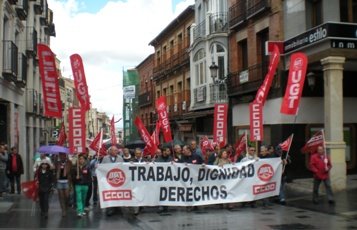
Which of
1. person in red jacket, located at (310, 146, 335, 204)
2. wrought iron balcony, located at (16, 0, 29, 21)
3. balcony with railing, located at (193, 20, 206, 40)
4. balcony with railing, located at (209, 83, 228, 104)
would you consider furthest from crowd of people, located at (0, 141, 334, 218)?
balcony with railing, located at (193, 20, 206, 40)

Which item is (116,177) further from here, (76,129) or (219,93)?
(219,93)

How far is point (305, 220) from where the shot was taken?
11539 millimetres

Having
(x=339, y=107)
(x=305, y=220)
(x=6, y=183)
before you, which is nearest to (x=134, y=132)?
(x=6, y=183)

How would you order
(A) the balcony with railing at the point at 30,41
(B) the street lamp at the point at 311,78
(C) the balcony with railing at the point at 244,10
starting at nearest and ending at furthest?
(B) the street lamp at the point at 311,78 < (C) the balcony with railing at the point at 244,10 < (A) the balcony with railing at the point at 30,41

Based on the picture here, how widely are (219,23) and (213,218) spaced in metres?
16.1

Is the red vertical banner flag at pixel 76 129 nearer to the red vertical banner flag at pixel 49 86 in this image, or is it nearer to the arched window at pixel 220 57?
the red vertical banner flag at pixel 49 86

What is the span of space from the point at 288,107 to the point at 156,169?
4383 millimetres

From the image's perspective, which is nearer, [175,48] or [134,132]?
[175,48]

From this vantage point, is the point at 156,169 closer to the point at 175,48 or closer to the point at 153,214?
the point at 153,214

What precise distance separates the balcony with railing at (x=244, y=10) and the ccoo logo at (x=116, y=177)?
1044 centimetres

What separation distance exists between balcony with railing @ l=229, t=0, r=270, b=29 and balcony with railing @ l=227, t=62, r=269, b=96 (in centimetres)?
212

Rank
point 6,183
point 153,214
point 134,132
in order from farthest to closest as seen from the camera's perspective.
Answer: point 134,132, point 6,183, point 153,214

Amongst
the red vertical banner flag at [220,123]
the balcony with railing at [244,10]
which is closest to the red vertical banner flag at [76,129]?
the red vertical banner flag at [220,123]

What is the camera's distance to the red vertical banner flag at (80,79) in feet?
47.5
